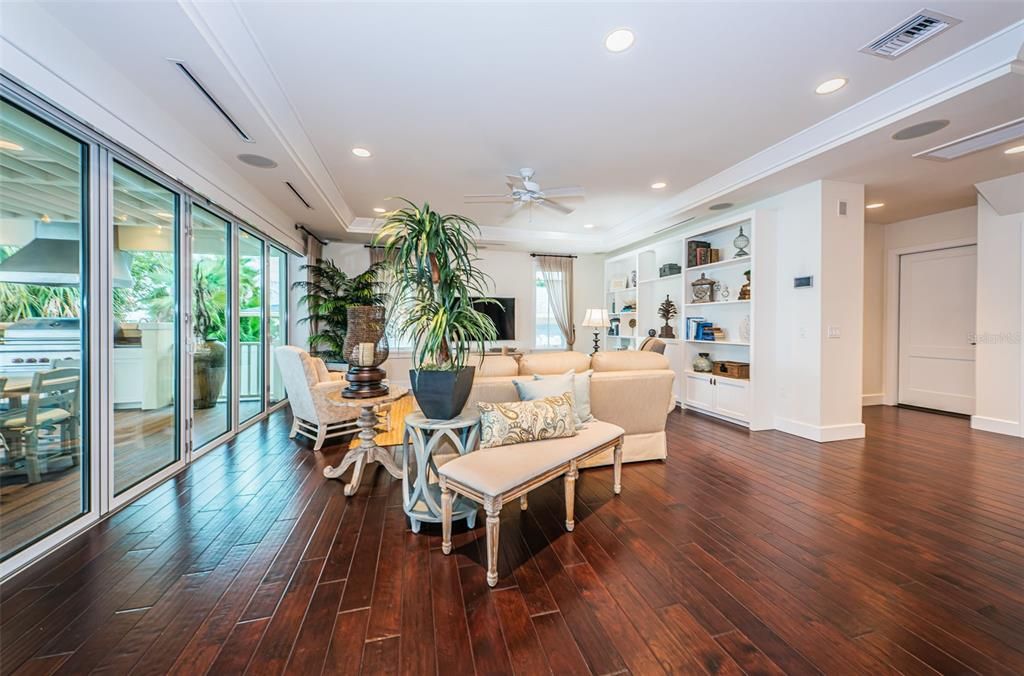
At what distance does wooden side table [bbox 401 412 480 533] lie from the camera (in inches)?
89.4

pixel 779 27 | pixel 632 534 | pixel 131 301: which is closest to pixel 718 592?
pixel 632 534

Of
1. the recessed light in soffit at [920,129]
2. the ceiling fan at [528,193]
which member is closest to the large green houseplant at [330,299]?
the ceiling fan at [528,193]

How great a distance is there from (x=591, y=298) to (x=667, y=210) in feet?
9.50

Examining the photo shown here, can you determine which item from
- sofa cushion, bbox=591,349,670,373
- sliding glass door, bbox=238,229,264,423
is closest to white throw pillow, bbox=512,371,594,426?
sofa cushion, bbox=591,349,670,373

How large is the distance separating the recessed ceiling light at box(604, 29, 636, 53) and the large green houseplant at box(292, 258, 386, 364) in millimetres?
4593

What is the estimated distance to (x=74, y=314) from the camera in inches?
87.7

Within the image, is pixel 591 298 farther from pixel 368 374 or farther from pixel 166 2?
pixel 166 2

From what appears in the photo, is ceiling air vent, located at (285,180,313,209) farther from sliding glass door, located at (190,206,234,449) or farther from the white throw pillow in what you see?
the white throw pillow

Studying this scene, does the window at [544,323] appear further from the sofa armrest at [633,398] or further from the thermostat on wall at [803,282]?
the sofa armrest at [633,398]

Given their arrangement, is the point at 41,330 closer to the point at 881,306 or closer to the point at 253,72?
the point at 253,72

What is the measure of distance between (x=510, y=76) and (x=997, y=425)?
6181 millimetres

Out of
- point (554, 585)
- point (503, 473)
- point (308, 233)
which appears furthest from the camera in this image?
point (308, 233)

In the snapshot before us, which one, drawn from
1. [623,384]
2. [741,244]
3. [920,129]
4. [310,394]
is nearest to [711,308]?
[741,244]

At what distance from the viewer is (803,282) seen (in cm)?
419
